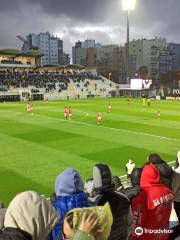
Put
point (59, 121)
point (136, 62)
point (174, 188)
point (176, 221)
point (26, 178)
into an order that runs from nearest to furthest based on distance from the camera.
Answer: point (174, 188) < point (176, 221) < point (26, 178) < point (59, 121) < point (136, 62)

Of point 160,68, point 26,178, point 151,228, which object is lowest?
point 26,178

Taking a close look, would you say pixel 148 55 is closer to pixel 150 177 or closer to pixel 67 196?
pixel 150 177

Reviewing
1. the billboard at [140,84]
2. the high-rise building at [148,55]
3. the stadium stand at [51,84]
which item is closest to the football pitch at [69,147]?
the stadium stand at [51,84]

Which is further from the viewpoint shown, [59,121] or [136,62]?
[136,62]

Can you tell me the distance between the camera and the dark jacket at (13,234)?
3.00 meters

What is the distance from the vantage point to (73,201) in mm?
4117

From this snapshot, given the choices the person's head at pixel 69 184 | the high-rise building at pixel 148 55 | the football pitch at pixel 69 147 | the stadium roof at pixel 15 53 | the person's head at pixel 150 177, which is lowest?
the football pitch at pixel 69 147

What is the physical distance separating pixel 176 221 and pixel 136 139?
15.4 meters

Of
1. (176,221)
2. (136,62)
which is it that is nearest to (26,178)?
(176,221)

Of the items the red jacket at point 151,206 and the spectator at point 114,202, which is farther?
the red jacket at point 151,206

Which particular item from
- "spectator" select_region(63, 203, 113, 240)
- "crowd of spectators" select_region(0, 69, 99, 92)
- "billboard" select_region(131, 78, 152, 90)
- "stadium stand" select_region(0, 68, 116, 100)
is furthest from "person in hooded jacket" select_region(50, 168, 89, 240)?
"billboard" select_region(131, 78, 152, 90)

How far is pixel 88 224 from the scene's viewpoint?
115 inches

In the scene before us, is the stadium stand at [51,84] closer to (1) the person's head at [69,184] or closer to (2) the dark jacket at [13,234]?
(1) the person's head at [69,184]

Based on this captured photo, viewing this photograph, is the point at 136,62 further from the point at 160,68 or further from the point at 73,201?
the point at 73,201
